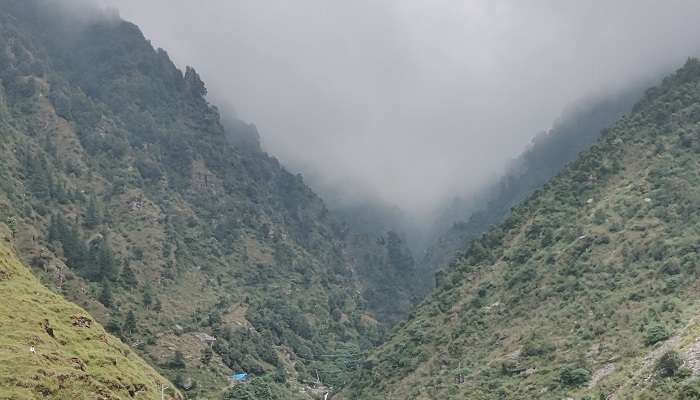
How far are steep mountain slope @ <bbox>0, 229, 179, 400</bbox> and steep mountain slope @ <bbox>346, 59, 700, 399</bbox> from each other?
50914 mm

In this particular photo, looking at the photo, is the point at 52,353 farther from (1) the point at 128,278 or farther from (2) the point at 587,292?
(1) the point at 128,278

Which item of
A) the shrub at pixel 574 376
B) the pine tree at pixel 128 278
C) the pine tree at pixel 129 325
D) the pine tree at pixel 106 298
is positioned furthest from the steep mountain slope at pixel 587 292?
the pine tree at pixel 128 278

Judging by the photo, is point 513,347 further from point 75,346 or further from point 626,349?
point 75,346

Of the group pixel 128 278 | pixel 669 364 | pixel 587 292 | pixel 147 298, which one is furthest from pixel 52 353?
pixel 128 278

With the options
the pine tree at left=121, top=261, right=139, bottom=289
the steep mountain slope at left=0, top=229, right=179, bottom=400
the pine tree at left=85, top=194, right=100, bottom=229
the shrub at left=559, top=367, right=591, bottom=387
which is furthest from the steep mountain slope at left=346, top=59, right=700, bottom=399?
the pine tree at left=85, top=194, right=100, bottom=229

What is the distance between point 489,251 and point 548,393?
2590 inches

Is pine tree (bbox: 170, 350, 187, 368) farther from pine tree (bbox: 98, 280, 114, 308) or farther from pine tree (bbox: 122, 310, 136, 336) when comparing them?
pine tree (bbox: 98, 280, 114, 308)

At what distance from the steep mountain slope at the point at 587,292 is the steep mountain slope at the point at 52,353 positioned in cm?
5091

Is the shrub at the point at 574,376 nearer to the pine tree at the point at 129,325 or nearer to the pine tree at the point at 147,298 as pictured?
the pine tree at the point at 129,325

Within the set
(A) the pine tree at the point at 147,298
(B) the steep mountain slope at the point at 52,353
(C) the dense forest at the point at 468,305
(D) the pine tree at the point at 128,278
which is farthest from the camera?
(D) the pine tree at the point at 128,278

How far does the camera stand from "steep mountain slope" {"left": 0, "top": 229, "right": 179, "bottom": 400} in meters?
70.3

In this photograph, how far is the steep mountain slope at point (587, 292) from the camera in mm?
91188

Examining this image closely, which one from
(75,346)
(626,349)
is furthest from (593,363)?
(75,346)

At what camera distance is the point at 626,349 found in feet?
301
